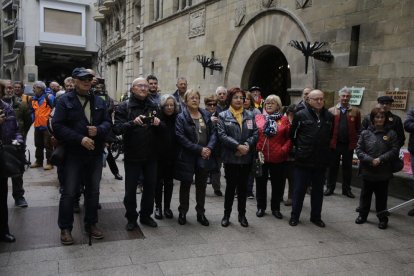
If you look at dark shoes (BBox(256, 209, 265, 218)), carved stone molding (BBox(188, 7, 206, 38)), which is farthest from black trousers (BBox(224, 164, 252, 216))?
carved stone molding (BBox(188, 7, 206, 38))

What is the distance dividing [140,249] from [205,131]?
1.76 m

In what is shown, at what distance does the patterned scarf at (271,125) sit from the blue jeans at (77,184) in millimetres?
2376

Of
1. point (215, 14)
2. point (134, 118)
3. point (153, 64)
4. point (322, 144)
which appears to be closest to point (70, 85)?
point (134, 118)

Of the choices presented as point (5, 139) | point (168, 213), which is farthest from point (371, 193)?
point (5, 139)

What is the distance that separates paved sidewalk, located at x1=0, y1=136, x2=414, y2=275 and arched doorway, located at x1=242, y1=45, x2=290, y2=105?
6.93m

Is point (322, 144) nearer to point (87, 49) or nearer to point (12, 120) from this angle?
point (12, 120)

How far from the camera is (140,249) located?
422 centimetres

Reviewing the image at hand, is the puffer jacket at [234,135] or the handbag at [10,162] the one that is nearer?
the handbag at [10,162]

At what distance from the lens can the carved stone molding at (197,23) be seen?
45.7 feet

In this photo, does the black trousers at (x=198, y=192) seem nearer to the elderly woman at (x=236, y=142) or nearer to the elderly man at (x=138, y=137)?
the elderly woman at (x=236, y=142)

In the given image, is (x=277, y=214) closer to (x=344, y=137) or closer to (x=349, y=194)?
(x=349, y=194)

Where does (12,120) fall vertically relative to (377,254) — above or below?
above

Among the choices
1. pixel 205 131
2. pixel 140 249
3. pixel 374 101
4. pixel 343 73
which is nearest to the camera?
pixel 140 249

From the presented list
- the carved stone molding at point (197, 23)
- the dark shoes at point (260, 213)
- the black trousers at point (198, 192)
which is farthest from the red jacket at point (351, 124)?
the carved stone molding at point (197, 23)
